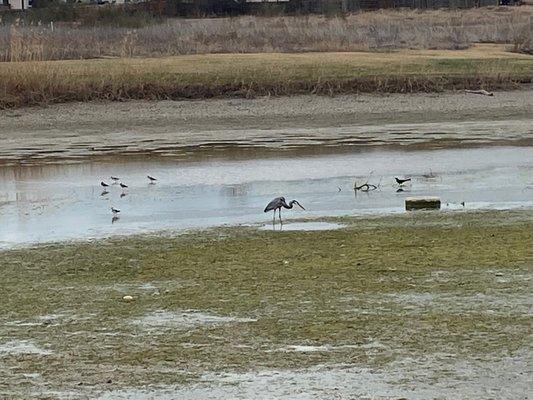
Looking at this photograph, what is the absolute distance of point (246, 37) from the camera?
150ft

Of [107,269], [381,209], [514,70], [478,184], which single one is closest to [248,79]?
[514,70]

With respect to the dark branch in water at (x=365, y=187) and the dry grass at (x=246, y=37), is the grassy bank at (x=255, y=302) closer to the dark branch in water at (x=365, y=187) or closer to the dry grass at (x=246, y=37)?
the dark branch in water at (x=365, y=187)

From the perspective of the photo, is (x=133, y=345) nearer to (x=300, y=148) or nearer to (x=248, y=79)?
(x=300, y=148)

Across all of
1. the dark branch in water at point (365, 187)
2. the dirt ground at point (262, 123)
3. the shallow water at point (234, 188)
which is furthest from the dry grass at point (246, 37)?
the dark branch in water at point (365, 187)

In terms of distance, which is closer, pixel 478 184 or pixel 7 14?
pixel 478 184

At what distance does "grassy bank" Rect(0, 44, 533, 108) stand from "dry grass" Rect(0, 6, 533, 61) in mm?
2931

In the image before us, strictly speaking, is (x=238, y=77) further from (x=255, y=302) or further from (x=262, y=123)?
(x=255, y=302)

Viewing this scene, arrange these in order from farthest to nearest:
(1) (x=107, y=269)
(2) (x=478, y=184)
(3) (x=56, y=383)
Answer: (2) (x=478, y=184) < (1) (x=107, y=269) < (3) (x=56, y=383)

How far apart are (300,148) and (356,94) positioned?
29.5 ft

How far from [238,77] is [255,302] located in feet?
81.1

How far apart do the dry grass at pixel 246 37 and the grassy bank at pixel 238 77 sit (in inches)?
115

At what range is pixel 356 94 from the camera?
3303 cm

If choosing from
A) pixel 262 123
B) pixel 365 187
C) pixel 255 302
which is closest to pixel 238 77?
pixel 262 123

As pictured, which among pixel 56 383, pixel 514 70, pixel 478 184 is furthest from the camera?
pixel 514 70
